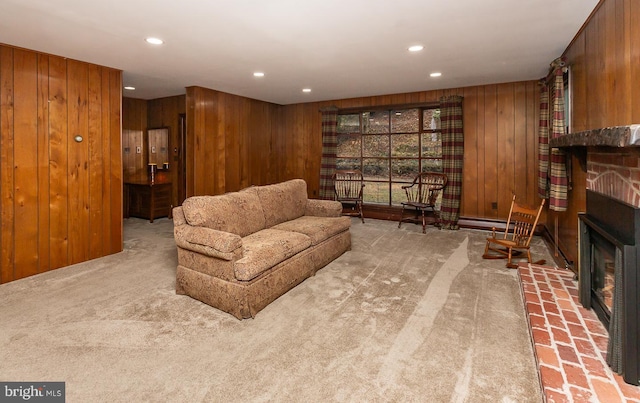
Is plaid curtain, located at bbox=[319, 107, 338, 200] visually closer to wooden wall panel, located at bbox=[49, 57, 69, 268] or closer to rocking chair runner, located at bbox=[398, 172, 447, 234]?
rocking chair runner, located at bbox=[398, 172, 447, 234]

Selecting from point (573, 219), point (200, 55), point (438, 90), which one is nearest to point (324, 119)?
point (438, 90)

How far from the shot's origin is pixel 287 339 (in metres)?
2.29

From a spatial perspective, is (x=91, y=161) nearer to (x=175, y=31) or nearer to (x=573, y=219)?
(x=175, y=31)

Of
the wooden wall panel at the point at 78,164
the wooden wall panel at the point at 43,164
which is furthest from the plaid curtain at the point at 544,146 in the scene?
the wooden wall panel at the point at 43,164

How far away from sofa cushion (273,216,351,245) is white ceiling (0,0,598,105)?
74.3 inches

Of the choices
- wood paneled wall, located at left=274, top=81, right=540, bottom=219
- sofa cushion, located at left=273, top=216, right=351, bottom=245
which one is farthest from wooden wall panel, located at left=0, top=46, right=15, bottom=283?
wood paneled wall, located at left=274, top=81, right=540, bottom=219

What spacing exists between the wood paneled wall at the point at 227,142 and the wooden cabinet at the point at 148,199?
4.08 ft

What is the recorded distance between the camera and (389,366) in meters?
1.98

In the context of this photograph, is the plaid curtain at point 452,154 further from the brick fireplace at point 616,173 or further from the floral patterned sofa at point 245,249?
the brick fireplace at point 616,173

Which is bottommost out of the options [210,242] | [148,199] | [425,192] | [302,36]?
[210,242]

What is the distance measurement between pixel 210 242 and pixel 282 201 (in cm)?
152

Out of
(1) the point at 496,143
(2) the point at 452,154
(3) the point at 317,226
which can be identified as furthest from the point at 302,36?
(1) the point at 496,143

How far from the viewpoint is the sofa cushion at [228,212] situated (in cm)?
296

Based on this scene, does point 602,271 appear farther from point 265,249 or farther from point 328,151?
point 328,151
